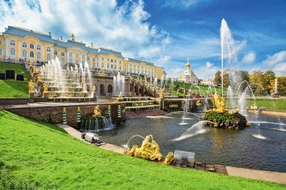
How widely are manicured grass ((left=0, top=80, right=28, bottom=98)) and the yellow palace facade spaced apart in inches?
1106

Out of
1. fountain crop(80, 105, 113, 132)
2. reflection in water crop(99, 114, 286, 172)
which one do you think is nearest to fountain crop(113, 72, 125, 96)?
fountain crop(80, 105, 113, 132)

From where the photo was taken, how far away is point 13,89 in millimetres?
26984

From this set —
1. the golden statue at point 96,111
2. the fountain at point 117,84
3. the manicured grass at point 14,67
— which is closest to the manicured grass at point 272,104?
the fountain at point 117,84

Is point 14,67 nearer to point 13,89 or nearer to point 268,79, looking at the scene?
point 13,89

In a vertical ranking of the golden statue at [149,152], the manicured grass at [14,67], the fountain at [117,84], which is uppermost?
the manicured grass at [14,67]

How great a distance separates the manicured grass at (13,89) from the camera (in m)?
25.0

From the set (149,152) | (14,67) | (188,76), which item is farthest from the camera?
(188,76)

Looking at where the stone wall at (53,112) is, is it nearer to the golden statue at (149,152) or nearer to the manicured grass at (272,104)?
the golden statue at (149,152)

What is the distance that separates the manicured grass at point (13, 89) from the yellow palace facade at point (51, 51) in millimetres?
28081

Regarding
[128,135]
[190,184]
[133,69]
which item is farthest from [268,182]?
[133,69]

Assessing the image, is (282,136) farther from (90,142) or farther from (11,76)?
(11,76)

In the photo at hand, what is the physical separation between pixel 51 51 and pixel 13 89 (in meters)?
43.6

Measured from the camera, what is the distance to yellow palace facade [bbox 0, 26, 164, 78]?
57.2 metres

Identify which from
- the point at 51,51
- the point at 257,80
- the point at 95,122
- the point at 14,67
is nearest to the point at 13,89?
the point at 95,122
